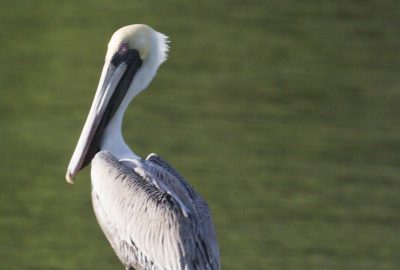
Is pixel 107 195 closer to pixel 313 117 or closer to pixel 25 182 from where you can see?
pixel 25 182

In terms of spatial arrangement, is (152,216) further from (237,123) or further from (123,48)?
(237,123)

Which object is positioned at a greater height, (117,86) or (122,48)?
(122,48)

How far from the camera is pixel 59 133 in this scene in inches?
370

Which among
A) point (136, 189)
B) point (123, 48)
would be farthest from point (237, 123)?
point (136, 189)

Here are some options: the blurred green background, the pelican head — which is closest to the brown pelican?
the pelican head

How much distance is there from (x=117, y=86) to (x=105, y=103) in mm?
107

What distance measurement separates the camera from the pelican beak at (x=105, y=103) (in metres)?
6.70

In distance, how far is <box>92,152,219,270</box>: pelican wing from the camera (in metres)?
6.15

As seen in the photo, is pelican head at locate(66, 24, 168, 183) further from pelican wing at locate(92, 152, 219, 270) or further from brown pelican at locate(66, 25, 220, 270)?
pelican wing at locate(92, 152, 219, 270)

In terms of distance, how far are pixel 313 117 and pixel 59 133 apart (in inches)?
72.5

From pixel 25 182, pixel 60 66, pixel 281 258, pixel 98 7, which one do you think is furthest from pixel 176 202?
pixel 98 7

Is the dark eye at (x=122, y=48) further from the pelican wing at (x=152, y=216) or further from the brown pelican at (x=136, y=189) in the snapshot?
the pelican wing at (x=152, y=216)

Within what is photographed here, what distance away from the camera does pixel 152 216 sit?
6.29 meters

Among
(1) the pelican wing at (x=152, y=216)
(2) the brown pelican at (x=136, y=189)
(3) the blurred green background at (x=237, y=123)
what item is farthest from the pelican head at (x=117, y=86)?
(3) the blurred green background at (x=237, y=123)
